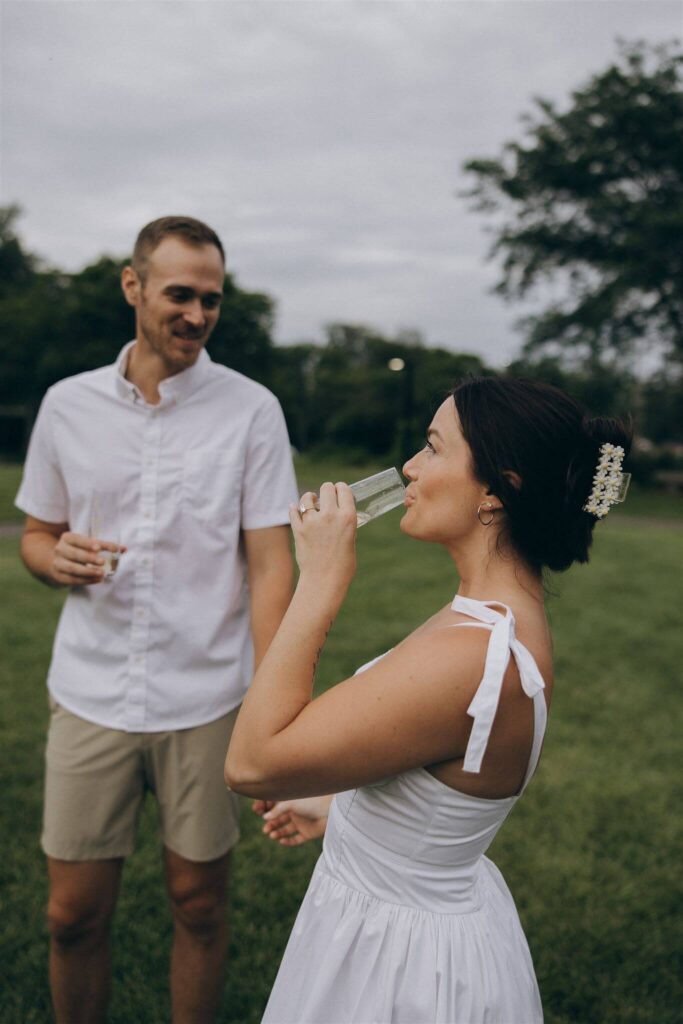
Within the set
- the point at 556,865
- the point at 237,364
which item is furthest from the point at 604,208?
the point at 556,865

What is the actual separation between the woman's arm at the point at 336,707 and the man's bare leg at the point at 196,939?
1.34 metres

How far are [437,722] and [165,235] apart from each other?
2044 mm

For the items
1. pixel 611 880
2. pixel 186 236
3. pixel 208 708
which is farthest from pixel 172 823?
pixel 611 880

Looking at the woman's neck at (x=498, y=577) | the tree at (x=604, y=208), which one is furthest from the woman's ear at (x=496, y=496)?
the tree at (x=604, y=208)

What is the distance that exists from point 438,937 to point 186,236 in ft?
7.51

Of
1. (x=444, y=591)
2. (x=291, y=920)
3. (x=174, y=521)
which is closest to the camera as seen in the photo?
(x=174, y=521)

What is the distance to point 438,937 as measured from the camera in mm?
1882

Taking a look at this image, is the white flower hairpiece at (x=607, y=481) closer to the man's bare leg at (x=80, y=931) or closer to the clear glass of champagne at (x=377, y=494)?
the clear glass of champagne at (x=377, y=494)

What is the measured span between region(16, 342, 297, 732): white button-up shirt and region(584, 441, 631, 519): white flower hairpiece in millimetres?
1243

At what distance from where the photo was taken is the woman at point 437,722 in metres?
1.67

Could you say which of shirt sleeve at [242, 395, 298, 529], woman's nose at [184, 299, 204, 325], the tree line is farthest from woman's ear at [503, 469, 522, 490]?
the tree line

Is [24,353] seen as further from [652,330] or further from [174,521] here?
[174,521]

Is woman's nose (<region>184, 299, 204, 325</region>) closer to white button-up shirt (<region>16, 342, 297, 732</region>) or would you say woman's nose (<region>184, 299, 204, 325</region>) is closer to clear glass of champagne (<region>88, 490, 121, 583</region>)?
white button-up shirt (<region>16, 342, 297, 732</region>)

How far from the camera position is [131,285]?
3076mm
